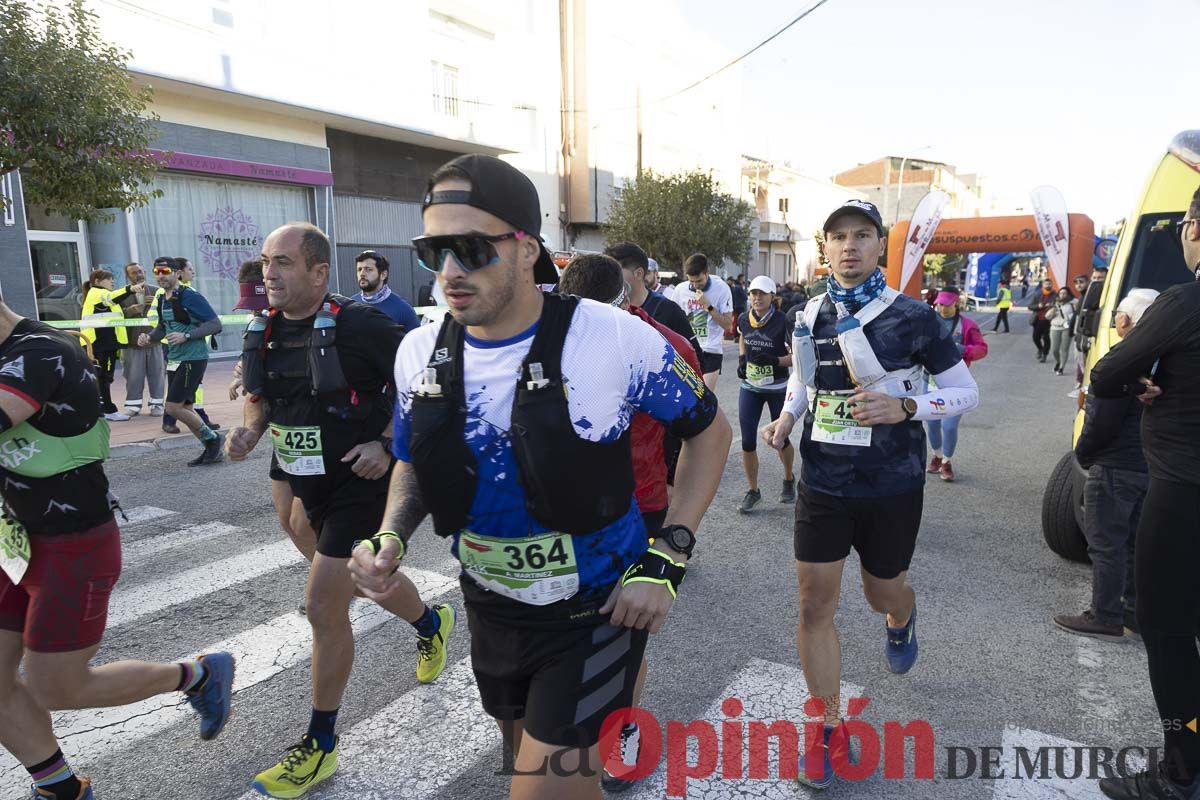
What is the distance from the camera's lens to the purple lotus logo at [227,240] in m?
16.1

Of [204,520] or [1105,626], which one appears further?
[204,520]

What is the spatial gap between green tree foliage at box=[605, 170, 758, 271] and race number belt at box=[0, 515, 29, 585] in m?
28.3

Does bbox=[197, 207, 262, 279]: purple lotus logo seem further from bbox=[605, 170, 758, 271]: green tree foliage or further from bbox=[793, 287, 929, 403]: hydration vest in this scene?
bbox=[793, 287, 929, 403]: hydration vest

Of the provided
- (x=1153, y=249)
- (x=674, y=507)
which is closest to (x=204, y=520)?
(x=674, y=507)

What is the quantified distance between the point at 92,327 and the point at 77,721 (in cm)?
859

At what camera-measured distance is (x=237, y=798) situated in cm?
270

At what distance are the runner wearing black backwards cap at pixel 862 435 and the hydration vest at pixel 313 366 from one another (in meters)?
1.90

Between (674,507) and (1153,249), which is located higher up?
(1153,249)

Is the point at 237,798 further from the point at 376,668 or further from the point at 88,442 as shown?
the point at 88,442

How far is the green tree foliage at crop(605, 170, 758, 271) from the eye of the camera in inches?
1195

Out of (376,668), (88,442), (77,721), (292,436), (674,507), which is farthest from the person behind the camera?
(376,668)

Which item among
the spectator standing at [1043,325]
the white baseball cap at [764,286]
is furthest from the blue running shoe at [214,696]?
the spectator standing at [1043,325]

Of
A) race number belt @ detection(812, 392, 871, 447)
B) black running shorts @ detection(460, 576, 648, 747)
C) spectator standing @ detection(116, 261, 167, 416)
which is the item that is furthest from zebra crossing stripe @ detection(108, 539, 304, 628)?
spectator standing @ detection(116, 261, 167, 416)

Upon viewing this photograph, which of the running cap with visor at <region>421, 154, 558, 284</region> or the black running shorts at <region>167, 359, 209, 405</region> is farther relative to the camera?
the black running shorts at <region>167, 359, 209, 405</region>
